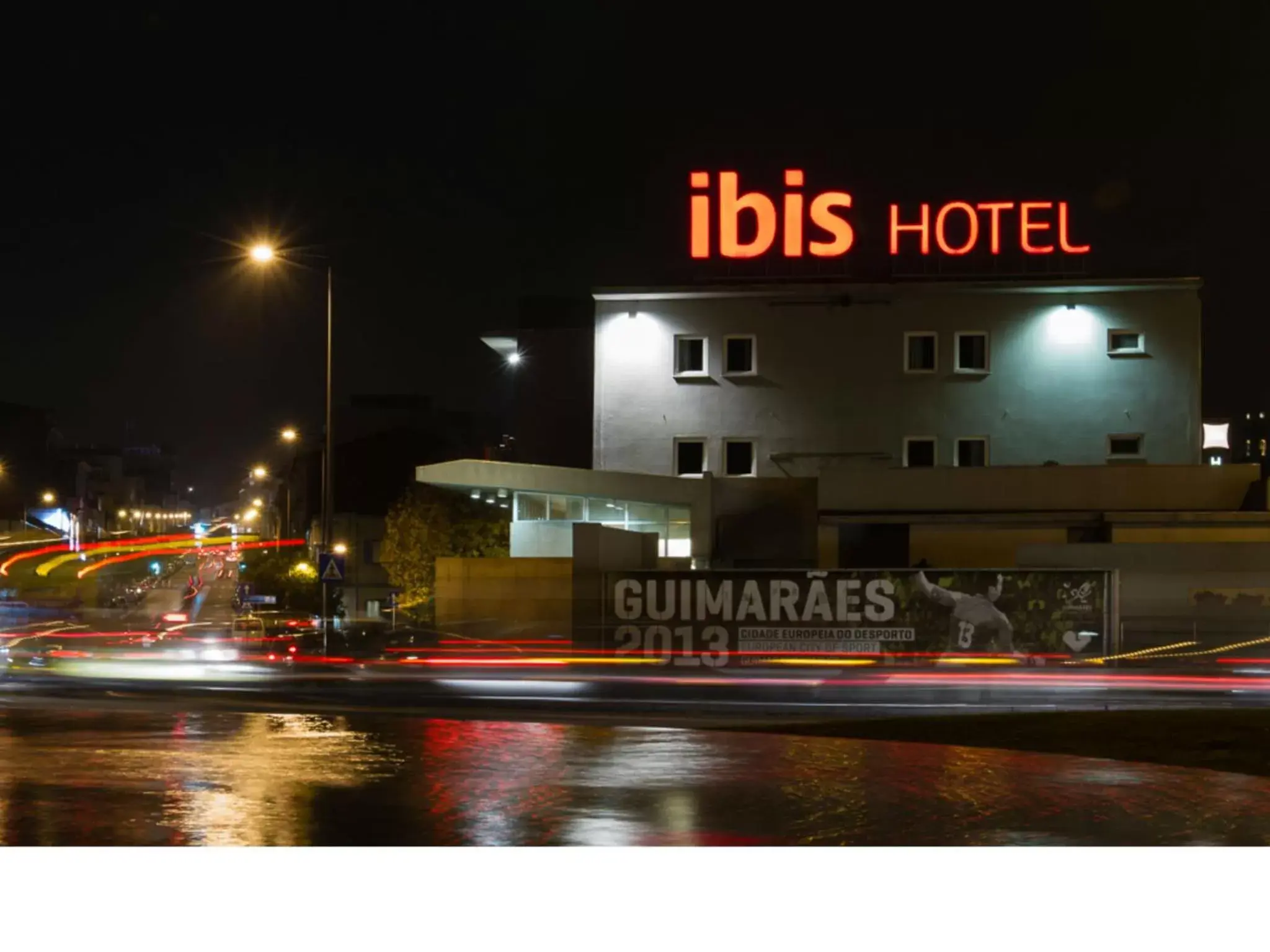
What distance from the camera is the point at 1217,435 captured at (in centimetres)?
5338

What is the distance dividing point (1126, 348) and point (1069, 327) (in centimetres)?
186

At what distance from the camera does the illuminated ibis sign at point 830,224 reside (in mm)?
46750

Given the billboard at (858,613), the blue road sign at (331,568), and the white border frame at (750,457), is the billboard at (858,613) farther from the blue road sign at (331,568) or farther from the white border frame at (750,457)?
the white border frame at (750,457)

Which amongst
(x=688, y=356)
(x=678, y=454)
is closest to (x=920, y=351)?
(x=688, y=356)

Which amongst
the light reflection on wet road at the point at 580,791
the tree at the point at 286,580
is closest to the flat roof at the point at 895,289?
the tree at the point at 286,580

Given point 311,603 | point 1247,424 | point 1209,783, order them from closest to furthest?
point 1209,783, point 311,603, point 1247,424

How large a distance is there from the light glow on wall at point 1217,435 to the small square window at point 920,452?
11.6 meters

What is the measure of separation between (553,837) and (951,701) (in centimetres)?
1500

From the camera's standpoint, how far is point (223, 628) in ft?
121

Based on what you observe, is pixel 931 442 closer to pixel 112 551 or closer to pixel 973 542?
pixel 973 542

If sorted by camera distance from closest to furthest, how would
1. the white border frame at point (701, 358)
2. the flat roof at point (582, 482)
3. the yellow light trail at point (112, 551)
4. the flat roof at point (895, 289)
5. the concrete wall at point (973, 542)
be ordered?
the flat roof at point (582, 482)
the concrete wall at point (973, 542)
the flat roof at point (895, 289)
the white border frame at point (701, 358)
the yellow light trail at point (112, 551)

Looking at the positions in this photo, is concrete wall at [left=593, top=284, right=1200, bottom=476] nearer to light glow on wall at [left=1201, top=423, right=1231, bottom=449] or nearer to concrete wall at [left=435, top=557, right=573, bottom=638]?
light glow on wall at [left=1201, top=423, right=1231, bottom=449]
